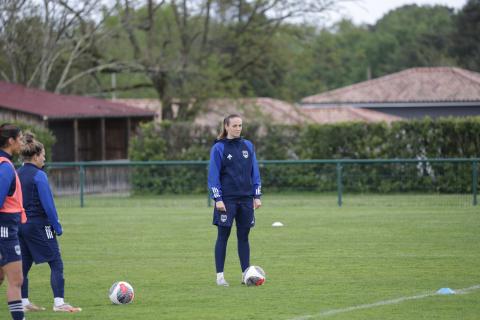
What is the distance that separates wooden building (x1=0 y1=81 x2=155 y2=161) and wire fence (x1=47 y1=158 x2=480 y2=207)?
569 cm

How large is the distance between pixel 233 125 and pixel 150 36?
32.3 meters

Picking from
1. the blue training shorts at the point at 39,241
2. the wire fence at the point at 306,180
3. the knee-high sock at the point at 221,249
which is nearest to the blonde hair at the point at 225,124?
the knee-high sock at the point at 221,249

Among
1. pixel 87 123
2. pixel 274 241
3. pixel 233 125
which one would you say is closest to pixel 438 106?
pixel 87 123

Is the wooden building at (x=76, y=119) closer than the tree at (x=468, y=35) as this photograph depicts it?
Yes

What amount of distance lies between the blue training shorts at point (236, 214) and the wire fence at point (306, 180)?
1224 cm

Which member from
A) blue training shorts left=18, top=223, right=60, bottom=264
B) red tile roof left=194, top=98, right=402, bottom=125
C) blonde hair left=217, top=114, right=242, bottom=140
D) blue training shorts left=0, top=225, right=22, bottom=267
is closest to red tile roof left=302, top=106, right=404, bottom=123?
red tile roof left=194, top=98, right=402, bottom=125

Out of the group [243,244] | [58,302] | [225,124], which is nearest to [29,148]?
[58,302]

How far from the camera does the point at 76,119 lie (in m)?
34.7

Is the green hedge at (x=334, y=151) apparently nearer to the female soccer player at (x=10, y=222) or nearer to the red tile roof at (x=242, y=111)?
the red tile roof at (x=242, y=111)

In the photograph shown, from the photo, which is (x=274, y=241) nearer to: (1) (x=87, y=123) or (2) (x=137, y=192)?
(2) (x=137, y=192)

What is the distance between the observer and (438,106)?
43.1 m

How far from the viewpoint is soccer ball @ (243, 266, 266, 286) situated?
10.6 meters

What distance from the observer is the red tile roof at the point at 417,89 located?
142 feet

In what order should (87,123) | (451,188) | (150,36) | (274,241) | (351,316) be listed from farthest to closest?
(150,36) < (87,123) < (451,188) < (274,241) < (351,316)
